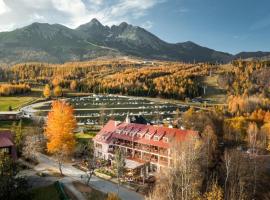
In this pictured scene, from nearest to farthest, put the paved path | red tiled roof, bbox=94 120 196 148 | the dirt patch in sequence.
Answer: the dirt patch → the paved path → red tiled roof, bbox=94 120 196 148

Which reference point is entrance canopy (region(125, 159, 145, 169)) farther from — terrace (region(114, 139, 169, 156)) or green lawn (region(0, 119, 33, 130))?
green lawn (region(0, 119, 33, 130))

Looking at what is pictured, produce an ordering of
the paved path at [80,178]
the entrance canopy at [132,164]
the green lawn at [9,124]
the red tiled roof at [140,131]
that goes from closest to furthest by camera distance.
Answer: the paved path at [80,178]
the entrance canopy at [132,164]
the red tiled roof at [140,131]
the green lawn at [9,124]

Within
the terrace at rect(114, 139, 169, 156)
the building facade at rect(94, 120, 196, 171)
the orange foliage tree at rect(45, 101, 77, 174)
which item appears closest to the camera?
the building facade at rect(94, 120, 196, 171)

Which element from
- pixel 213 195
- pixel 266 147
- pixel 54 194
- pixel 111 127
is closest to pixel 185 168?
pixel 213 195

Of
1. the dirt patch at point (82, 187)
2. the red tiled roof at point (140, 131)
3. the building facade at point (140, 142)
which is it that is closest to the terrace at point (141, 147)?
the building facade at point (140, 142)

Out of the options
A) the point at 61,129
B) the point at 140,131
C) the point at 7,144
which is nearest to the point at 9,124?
the point at 61,129

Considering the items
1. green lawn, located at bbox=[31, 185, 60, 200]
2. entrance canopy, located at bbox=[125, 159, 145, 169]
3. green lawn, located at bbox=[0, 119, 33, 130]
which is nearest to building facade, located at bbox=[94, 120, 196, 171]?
entrance canopy, located at bbox=[125, 159, 145, 169]

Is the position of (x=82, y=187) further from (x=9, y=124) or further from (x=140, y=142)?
(x=9, y=124)

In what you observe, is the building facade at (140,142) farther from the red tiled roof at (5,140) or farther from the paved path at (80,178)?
the red tiled roof at (5,140)
